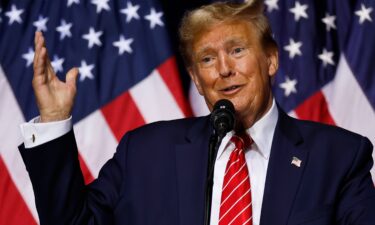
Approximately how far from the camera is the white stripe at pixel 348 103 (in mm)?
3219

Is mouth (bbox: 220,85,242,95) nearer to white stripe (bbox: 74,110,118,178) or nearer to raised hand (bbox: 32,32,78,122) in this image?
raised hand (bbox: 32,32,78,122)

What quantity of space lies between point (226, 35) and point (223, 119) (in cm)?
61

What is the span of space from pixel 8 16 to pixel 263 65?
1534mm

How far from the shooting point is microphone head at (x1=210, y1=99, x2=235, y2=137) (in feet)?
5.10

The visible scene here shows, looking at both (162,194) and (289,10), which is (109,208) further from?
(289,10)

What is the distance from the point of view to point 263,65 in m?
2.19

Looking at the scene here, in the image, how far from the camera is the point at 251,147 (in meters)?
2.09

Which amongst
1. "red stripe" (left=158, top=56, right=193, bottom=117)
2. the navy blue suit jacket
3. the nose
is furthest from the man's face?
"red stripe" (left=158, top=56, right=193, bottom=117)

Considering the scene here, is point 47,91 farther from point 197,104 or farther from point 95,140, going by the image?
point 197,104

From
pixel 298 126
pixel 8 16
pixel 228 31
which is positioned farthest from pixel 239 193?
pixel 8 16

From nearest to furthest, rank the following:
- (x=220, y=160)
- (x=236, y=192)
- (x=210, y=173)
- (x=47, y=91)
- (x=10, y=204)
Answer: (x=210, y=173) → (x=47, y=91) → (x=236, y=192) → (x=220, y=160) → (x=10, y=204)

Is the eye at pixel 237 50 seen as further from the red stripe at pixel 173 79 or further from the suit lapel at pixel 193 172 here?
the red stripe at pixel 173 79

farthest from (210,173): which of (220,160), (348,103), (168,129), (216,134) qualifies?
(348,103)

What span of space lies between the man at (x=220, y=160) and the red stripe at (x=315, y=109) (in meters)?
1.02
